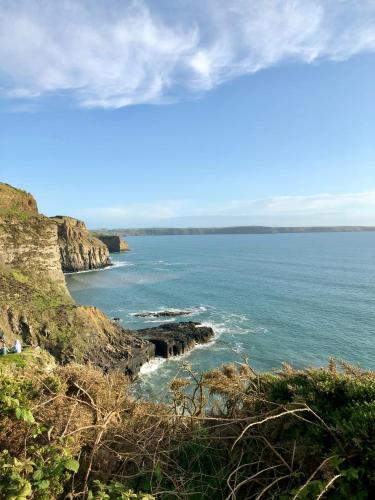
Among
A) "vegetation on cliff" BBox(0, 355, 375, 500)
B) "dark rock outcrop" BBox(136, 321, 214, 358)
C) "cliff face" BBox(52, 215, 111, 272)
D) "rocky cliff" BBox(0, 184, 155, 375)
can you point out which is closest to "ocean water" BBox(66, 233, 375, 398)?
"dark rock outcrop" BBox(136, 321, 214, 358)

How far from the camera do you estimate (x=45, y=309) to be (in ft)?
110

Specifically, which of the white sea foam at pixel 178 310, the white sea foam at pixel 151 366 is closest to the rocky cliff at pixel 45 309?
the white sea foam at pixel 151 366

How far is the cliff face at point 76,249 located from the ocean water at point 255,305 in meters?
7.10

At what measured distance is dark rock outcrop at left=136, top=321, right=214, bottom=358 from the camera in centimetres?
4006

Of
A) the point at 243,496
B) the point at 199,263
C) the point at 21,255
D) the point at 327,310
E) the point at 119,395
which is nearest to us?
the point at 243,496

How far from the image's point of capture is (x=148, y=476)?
539 cm

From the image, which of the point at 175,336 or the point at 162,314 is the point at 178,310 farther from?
the point at 175,336

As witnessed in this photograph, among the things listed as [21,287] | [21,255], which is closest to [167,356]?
[21,287]

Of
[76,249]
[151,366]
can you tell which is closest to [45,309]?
[151,366]

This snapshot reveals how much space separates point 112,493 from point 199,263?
372ft

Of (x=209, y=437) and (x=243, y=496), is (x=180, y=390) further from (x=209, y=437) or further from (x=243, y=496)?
(x=243, y=496)

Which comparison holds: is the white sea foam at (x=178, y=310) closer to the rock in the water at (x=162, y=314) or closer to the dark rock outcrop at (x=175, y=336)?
the rock in the water at (x=162, y=314)

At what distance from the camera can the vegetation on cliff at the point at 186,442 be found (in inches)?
178

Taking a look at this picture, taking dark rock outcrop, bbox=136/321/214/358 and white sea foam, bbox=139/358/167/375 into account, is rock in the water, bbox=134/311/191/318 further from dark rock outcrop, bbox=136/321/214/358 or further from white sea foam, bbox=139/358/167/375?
white sea foam, bbox=139/358/167/375
